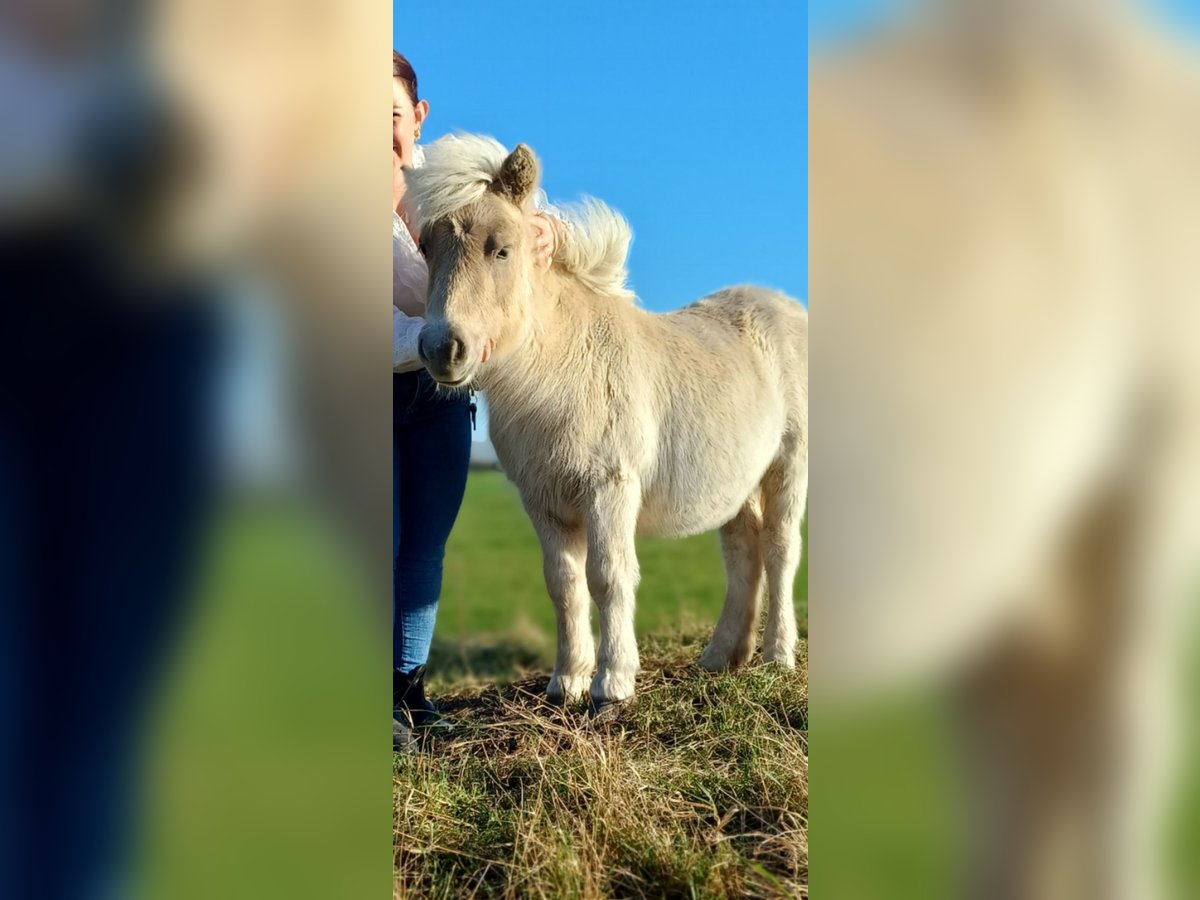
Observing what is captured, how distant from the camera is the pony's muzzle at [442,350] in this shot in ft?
6.93

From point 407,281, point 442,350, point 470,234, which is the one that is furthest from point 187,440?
point 470,234

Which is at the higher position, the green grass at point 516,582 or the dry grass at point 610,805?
the green grass at point 516,582

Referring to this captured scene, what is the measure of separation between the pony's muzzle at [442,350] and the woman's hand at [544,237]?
15.4 inches

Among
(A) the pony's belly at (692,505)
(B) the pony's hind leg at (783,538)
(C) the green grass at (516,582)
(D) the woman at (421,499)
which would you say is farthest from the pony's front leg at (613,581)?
(B) the pony's hind leg at (783,538)

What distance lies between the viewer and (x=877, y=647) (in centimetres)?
190

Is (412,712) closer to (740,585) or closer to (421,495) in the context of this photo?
(421,495)

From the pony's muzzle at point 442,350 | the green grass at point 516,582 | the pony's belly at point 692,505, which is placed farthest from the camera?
the green grass at point 516,582

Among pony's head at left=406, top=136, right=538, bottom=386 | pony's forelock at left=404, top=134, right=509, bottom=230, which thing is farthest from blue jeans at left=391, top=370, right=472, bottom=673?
pony's forelock at left=404, top=134, right=509, bottom=230

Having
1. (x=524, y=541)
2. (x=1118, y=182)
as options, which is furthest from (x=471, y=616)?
(x=1118, y=182)

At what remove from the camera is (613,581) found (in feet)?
7.79

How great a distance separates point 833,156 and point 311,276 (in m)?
1.08

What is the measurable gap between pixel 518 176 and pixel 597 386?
1.88 feet

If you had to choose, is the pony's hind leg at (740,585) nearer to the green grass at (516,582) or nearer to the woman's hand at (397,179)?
the green grass at (516,582)

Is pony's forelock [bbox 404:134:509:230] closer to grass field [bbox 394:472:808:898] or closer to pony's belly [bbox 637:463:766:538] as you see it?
grass field [bbox 394:472:808:898]
